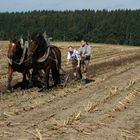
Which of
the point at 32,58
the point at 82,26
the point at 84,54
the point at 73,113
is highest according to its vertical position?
the point at 32,58

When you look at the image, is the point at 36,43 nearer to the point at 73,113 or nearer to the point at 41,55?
the point at 41,55

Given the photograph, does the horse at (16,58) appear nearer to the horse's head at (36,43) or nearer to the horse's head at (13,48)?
the horse's head at (13,48)

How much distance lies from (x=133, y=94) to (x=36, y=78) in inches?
136

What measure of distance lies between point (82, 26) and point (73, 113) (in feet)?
350

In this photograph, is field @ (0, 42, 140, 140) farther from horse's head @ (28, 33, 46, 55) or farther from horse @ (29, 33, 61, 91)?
horse's head @ (28, 33, 46, 55)

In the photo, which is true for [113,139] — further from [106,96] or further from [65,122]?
[106,96]

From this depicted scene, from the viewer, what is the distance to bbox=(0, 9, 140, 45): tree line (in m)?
110

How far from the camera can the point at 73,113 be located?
13109mm

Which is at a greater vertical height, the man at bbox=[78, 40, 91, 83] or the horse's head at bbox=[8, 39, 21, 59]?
the horse's head at bbox=[8, 39, 21, 59]

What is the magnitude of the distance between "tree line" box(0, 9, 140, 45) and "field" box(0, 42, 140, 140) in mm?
87466

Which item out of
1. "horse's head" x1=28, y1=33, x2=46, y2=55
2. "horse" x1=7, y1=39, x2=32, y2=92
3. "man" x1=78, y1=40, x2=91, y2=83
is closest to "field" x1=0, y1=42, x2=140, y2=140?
"man" x1=78, y1=40, x2=91, y2=83

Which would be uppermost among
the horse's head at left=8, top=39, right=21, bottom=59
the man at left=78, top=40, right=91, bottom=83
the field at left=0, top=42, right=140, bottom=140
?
the horse's head at left=8, top=39, right=21, bottom=59

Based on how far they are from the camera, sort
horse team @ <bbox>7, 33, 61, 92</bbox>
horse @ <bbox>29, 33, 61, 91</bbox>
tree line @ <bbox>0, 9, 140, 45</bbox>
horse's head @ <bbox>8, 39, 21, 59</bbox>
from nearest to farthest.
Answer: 1. horse's head @ <bbox>8, 39, 21, 59</bbox>
2. horse team @ <bbox>7, 33, 61, 92</bbox>
3. horse @ <bbox>29, 33, 61, 91</bbox>
4. tree line @ <bbox>0, 9, 140, 45</bbox>

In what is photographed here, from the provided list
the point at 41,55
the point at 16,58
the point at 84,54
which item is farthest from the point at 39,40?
the point at 84,54
